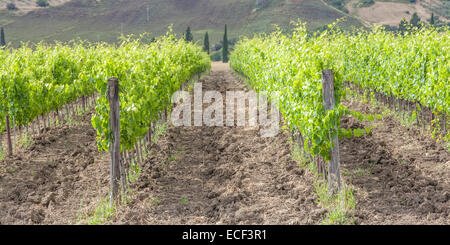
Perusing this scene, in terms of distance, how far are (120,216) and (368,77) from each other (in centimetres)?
976

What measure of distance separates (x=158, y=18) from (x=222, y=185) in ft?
326

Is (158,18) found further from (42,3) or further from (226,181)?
(226,181)

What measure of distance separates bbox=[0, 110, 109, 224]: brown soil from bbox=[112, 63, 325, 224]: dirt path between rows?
2.80ft

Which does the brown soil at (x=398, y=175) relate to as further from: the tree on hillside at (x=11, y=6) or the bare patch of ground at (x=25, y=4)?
the tree on hillside at (x=11, y=6)

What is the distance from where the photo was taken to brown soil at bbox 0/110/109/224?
20.3 feet

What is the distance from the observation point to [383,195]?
6414mm

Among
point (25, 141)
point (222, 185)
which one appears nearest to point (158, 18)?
point (25, 141)

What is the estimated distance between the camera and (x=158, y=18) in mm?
102000

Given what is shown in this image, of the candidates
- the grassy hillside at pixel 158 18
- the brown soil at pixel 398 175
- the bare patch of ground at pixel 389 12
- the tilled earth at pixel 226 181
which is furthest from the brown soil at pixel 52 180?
the bare patch of ground at pixel 389 12

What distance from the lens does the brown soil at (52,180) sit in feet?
20.3

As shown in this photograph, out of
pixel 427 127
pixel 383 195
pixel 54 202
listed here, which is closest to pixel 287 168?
pixel 383 195

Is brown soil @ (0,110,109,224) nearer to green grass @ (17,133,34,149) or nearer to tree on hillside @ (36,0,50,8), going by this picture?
green grass @ (17,133,34,149)

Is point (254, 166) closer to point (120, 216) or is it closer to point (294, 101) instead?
point (294, 101)
